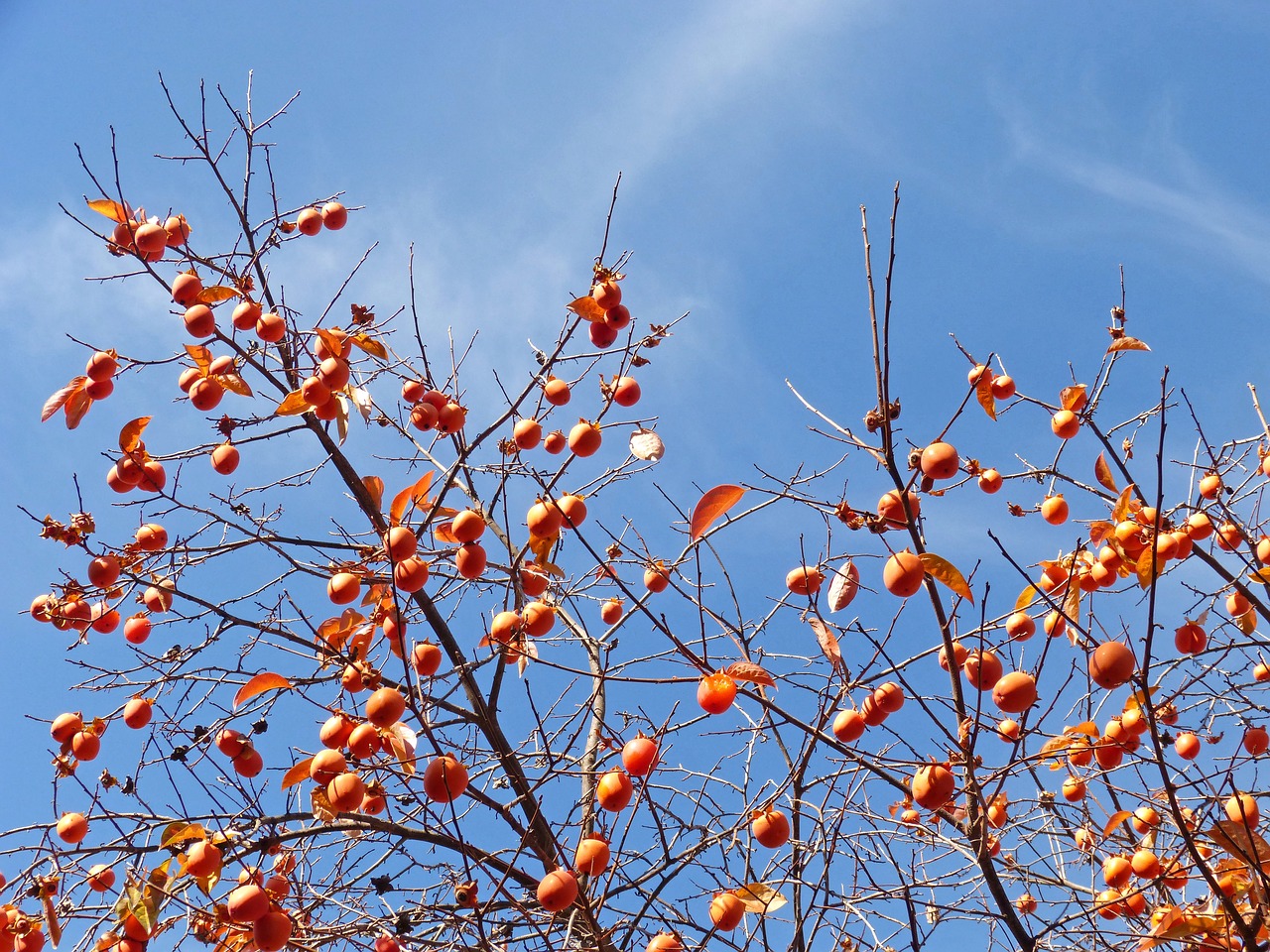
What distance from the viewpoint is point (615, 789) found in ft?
7.25

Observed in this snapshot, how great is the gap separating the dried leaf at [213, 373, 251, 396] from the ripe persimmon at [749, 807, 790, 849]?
2.24 metres

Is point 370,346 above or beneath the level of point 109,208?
beneath

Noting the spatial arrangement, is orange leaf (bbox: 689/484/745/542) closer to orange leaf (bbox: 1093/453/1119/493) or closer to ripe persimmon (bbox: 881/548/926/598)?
ripe persimmon (bbox: 881/548/926/598)

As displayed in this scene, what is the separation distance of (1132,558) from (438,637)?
2.26 m

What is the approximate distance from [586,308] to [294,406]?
1.02 meters

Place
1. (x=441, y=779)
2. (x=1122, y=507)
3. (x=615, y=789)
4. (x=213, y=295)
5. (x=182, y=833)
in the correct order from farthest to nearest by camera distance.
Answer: (x=213, y=295)
(x=1122, y=507)
(x=182, y=833)
(x=441, y=779)
(x=615, y=789)

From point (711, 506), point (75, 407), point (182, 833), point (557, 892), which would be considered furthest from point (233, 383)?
point (557, 892)

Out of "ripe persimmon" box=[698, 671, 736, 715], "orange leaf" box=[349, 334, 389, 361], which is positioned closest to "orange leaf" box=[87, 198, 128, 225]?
"orange leaf" box=[349, 334, 389, 361]

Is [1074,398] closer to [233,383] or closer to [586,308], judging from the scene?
[586,308]

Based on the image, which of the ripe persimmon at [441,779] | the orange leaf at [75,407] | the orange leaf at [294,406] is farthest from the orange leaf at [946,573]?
the orange leaf at [75,407]

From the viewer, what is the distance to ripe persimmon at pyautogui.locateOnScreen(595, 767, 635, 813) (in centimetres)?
221

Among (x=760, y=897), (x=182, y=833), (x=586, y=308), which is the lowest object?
(x=760, y=897)

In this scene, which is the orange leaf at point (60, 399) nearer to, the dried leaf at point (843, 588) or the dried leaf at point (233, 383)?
the dried leaf at point (233, 383)

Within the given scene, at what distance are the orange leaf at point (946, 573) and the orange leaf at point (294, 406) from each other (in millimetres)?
2042
